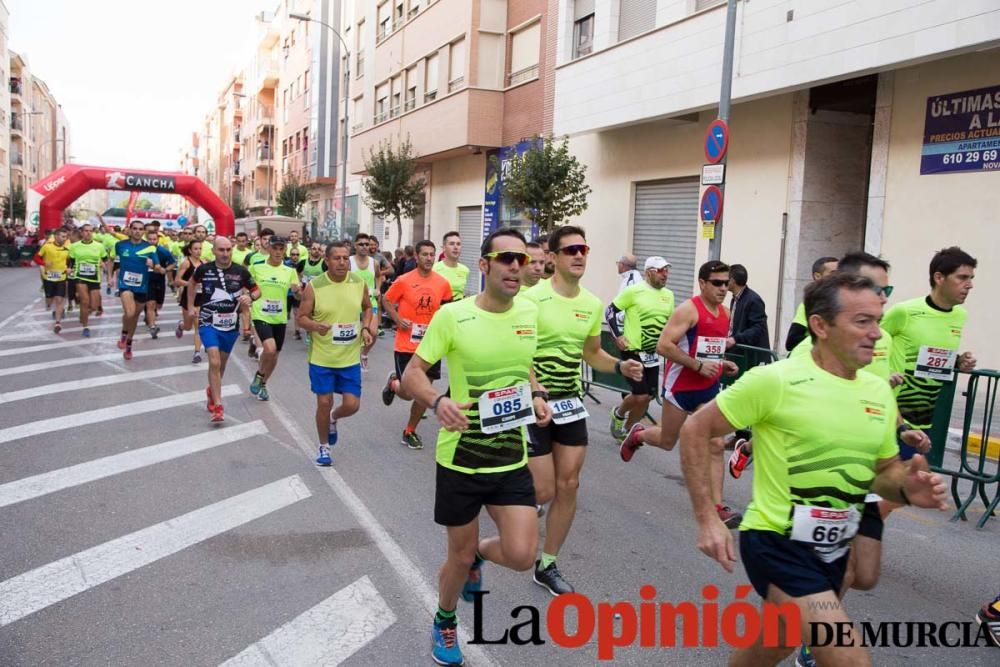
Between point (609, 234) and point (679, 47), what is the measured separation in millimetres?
5206

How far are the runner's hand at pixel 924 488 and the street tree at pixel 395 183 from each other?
85.2ft

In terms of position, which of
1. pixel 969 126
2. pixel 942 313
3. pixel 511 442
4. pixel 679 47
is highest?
pixel 679 47

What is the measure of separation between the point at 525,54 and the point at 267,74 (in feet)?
159

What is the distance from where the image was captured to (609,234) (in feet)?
66.1

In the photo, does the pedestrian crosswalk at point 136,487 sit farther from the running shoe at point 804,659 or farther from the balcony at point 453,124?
the balcony at point 453,124

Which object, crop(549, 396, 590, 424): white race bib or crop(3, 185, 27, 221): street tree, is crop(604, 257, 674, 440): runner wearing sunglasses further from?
crop(3, 185, 27, 221): street tree

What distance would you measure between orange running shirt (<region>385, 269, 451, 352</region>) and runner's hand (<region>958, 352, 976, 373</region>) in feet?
15.5

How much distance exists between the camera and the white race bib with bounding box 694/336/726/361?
21.5ft

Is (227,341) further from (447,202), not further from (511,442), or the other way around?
(447,202)

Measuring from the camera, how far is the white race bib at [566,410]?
5.02 m

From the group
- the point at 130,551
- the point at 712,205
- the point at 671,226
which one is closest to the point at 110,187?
the point at 671,226

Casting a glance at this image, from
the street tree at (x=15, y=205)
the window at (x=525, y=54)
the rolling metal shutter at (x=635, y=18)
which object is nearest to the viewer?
the rolling metal shutter at (x=635, y=18)

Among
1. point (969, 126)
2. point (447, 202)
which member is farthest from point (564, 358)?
point (447, 202)

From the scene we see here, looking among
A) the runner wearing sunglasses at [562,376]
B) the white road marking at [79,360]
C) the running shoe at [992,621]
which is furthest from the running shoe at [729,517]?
the white road marking at [79,360]
